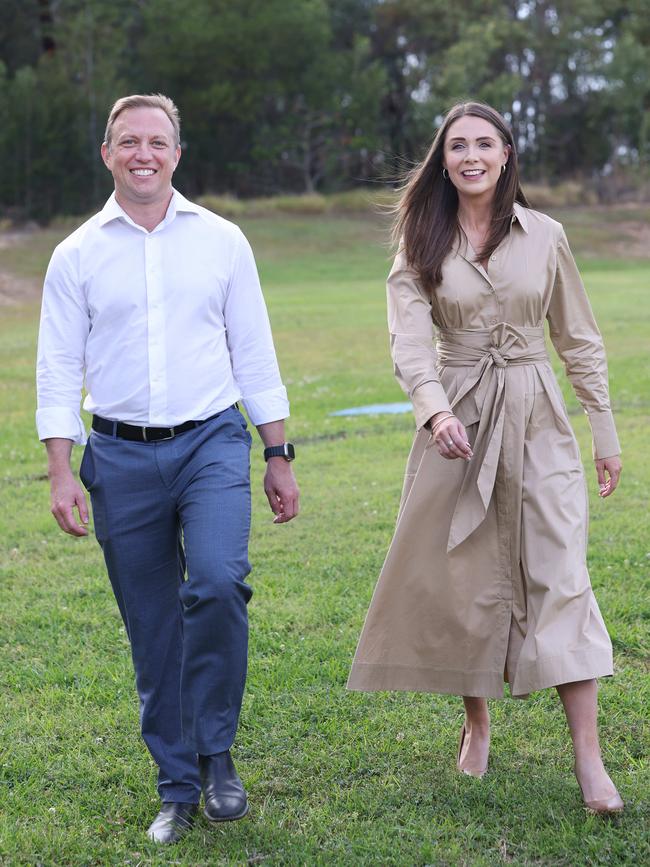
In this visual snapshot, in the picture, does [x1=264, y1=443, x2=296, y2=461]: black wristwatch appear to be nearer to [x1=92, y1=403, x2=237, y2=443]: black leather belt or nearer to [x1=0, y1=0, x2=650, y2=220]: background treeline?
[x1=92, y1=403, x2=237, y2=443]: black leather belt

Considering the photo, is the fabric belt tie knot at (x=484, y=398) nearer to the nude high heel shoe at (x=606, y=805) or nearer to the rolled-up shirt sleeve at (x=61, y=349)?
the nude high heel shoe at (x=606, y=805)

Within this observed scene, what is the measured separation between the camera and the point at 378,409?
13.0m

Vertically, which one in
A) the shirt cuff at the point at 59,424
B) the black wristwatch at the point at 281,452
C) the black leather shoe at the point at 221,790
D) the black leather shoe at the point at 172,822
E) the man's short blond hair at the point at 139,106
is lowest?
the black leather shoe at the point at 172,822

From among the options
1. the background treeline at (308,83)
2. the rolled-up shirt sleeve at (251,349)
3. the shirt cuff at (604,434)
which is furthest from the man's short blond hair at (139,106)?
the background treeline at (308,83)

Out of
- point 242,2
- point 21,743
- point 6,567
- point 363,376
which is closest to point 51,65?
point 242,2

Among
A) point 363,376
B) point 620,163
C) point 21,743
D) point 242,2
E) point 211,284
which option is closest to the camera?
point 211,284

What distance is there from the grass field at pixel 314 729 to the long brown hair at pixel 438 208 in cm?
126

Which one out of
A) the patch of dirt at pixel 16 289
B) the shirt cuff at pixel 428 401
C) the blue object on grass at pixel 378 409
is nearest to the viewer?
the shirt cuff at pixel 428 401

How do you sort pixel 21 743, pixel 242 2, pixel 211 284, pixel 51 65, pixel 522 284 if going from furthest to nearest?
pixel 242 2 < pixel 51 65 < pixel 21 743 < pixel 522 284 < pixel 211 284

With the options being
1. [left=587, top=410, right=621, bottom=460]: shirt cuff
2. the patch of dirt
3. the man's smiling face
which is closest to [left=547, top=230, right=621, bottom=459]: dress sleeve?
[left=587, top=410, right=621, bottom=460]: shirt cuff

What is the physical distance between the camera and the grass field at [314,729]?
12.1ft

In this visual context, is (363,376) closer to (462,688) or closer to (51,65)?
(462,688)

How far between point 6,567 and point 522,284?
433 centimetres

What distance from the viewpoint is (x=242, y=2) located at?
158ft
